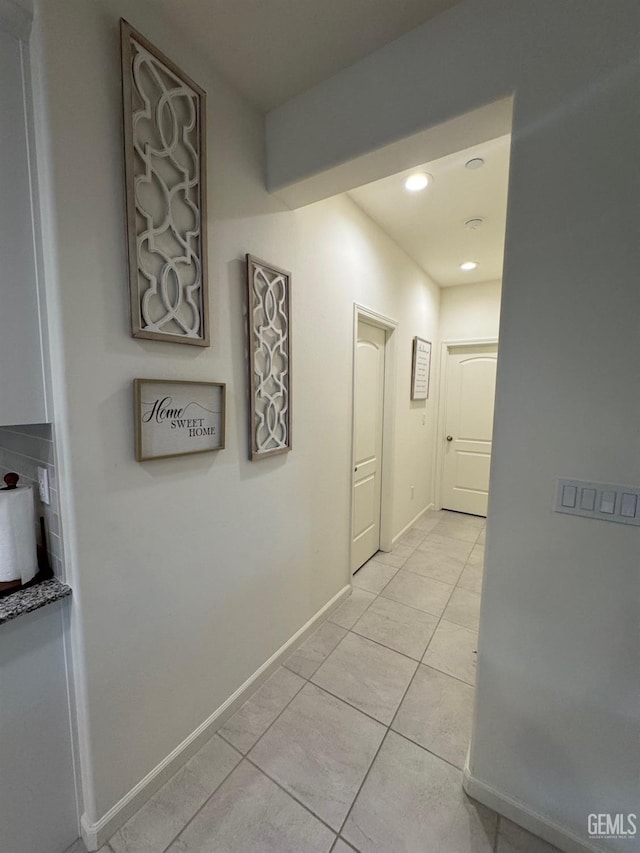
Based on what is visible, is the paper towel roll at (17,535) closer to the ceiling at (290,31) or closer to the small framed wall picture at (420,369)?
the ceiling at (290,31)

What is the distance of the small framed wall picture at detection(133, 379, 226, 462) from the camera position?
3.84 feet

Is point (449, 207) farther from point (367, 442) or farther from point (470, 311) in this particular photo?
point (470, 311)

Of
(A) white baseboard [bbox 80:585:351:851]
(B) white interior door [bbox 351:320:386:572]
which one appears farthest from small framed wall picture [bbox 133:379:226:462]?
(B) white interior door [bbox 351:320:386:572]

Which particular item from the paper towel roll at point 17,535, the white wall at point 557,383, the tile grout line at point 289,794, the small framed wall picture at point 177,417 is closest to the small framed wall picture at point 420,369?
the white wall at point 557,383

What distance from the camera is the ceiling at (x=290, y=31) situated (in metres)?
1.13

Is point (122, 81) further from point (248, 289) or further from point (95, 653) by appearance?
point (95, 653)

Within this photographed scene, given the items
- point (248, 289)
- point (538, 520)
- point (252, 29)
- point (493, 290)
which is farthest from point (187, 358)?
point (493, 290)

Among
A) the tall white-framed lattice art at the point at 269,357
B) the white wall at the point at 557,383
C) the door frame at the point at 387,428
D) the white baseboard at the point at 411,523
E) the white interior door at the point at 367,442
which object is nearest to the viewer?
the white wall at the point at 557,383

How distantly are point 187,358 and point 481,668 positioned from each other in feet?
5.16

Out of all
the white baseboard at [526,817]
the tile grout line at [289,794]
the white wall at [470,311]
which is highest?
the white wall at [470,311]

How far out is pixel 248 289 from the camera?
1.51m

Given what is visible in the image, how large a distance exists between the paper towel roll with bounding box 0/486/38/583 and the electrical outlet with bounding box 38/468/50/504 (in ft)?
0.11

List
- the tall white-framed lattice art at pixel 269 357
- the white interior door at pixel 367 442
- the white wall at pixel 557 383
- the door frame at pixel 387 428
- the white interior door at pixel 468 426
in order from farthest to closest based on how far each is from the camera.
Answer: the white interior door at pixel 468 426 < the door frame at pixel 387 428 < the white interior door at pixel 367 442 < the tall white-framed lattice art at pixel 269 357 < the white wall at pixel 557 383

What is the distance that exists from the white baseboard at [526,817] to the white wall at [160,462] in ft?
3.37
